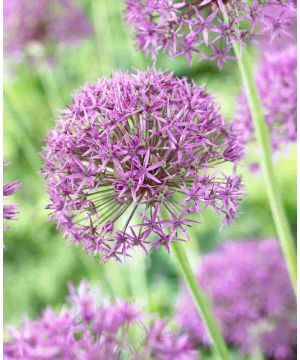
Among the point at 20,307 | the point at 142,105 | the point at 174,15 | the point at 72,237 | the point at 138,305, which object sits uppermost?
the point at 174,15

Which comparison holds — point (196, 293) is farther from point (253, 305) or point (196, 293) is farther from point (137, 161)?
point (253, 305)

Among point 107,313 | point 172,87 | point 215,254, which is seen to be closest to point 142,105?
point 172,87

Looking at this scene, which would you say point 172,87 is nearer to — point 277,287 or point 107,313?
point 107,313

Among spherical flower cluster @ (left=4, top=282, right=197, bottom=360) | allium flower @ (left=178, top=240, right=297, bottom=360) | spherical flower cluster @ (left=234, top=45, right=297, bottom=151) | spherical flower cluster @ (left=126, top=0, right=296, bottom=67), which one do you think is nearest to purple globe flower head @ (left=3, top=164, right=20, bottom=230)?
spherical flower cluster @ (left=4, top=282, right=197, bottom=360)

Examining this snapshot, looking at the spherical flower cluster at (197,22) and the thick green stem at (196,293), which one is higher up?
the spherical flower cluster at (197,22)

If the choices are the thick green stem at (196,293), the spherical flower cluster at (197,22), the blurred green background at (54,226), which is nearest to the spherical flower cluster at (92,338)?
the thick green stem at (196,293)

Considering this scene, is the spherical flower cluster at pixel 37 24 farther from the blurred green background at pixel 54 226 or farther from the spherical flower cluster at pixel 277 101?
the spherical flower cluster at pixel 277 101
